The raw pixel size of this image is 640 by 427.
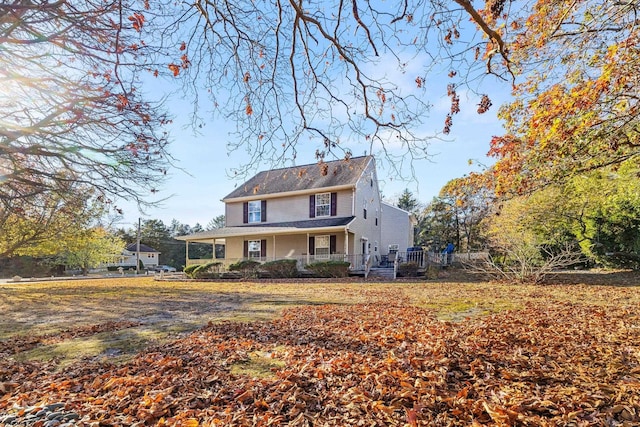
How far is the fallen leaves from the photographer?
7.28ft

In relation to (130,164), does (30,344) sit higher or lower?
lower

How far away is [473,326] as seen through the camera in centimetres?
440

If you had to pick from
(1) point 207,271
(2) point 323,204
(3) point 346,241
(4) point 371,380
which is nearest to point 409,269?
(3) point 346,241

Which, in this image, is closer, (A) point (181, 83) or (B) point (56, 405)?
(B) point (56, 405)

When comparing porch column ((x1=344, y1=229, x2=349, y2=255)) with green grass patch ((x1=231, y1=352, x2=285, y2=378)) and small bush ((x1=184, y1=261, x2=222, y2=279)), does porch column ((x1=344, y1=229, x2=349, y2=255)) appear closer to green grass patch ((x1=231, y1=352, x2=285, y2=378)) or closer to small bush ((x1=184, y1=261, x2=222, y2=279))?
small bush ((x1=184, y1=261, x2=222, y2=279))

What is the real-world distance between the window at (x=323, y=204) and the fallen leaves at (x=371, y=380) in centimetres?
1538

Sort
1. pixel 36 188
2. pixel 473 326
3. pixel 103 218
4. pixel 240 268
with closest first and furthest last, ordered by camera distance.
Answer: pixel 473 326, pixel 36 188, pixel 103 218, pixel 240 268

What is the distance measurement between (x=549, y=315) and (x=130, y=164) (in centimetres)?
847

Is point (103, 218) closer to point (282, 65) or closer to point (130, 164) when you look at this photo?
point (130, 164)

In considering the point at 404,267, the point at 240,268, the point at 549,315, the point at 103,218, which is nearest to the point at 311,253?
the point at 240,268

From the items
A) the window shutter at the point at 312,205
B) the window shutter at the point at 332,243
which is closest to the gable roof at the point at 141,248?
the window shutter at the point at 312,205

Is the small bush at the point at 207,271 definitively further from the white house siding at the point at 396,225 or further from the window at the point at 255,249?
the white house siding at the point at 396,225

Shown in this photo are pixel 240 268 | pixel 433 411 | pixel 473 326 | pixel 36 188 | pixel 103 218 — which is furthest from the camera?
pixel 240 268

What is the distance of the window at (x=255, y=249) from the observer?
69.3 feet
